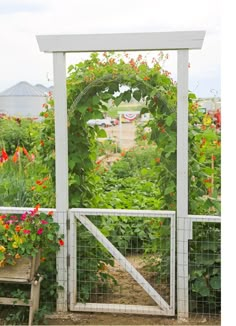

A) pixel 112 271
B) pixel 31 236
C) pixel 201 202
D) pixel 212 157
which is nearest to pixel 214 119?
pixel 212 157

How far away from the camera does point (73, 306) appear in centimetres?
362

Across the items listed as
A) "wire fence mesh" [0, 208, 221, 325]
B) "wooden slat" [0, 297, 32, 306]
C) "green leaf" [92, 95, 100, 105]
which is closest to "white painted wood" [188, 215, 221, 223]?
"wire fence mesh" [0, 208, 221, 325]

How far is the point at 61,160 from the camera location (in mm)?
3539

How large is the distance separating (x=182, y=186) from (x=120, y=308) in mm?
984

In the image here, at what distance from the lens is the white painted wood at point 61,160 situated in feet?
11.4

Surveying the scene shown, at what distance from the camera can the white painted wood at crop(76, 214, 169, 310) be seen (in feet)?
11.7

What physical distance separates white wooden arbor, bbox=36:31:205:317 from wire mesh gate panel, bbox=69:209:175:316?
60 mm

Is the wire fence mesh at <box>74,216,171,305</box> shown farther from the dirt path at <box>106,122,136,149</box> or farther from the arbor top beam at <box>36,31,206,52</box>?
the dirt path at <box>106,122,136,149</box>

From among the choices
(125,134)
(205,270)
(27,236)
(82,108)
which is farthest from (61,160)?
(125,134)

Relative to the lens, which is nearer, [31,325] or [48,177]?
[31,325]

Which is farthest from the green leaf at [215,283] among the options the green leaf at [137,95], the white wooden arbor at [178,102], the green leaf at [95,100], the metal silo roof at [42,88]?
the metal silo roof at [42,88]

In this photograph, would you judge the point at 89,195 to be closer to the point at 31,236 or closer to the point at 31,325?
the point at 31,236

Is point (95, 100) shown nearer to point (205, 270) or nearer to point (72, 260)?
point (72, 260)

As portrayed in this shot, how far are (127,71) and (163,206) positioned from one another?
40.0 inches
